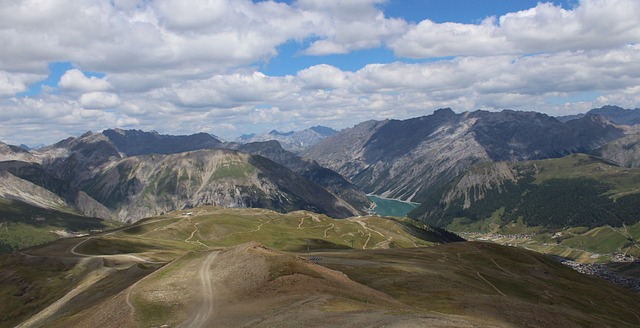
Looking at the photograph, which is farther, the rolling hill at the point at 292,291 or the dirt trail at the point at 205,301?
the rolling hill at the point at 292,291

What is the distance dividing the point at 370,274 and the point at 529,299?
46372 mm

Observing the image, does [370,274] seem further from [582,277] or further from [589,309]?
[582,277]

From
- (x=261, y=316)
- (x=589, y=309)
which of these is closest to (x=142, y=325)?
(x=261, y=316)

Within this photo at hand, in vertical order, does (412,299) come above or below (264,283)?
below

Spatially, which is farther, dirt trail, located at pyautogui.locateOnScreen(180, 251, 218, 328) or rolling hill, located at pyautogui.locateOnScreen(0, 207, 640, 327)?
rolling hill, located at pyautogui.locateOnScreen(0, 207, 640, 327)

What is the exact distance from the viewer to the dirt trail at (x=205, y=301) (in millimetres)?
63934

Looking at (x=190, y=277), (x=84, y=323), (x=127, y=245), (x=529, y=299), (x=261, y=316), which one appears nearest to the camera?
(x=261, y=316)

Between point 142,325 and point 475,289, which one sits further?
point 475,289

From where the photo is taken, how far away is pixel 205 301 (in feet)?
239

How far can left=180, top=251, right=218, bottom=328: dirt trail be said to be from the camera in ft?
210

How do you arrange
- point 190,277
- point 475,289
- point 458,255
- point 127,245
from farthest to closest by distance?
1. point 127,245
2. point 458,255
3. point 475,289
4. point 190,277

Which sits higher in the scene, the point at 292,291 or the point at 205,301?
the point at 292,291

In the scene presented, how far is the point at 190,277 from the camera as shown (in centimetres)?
8550

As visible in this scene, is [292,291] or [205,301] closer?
[205,301]
